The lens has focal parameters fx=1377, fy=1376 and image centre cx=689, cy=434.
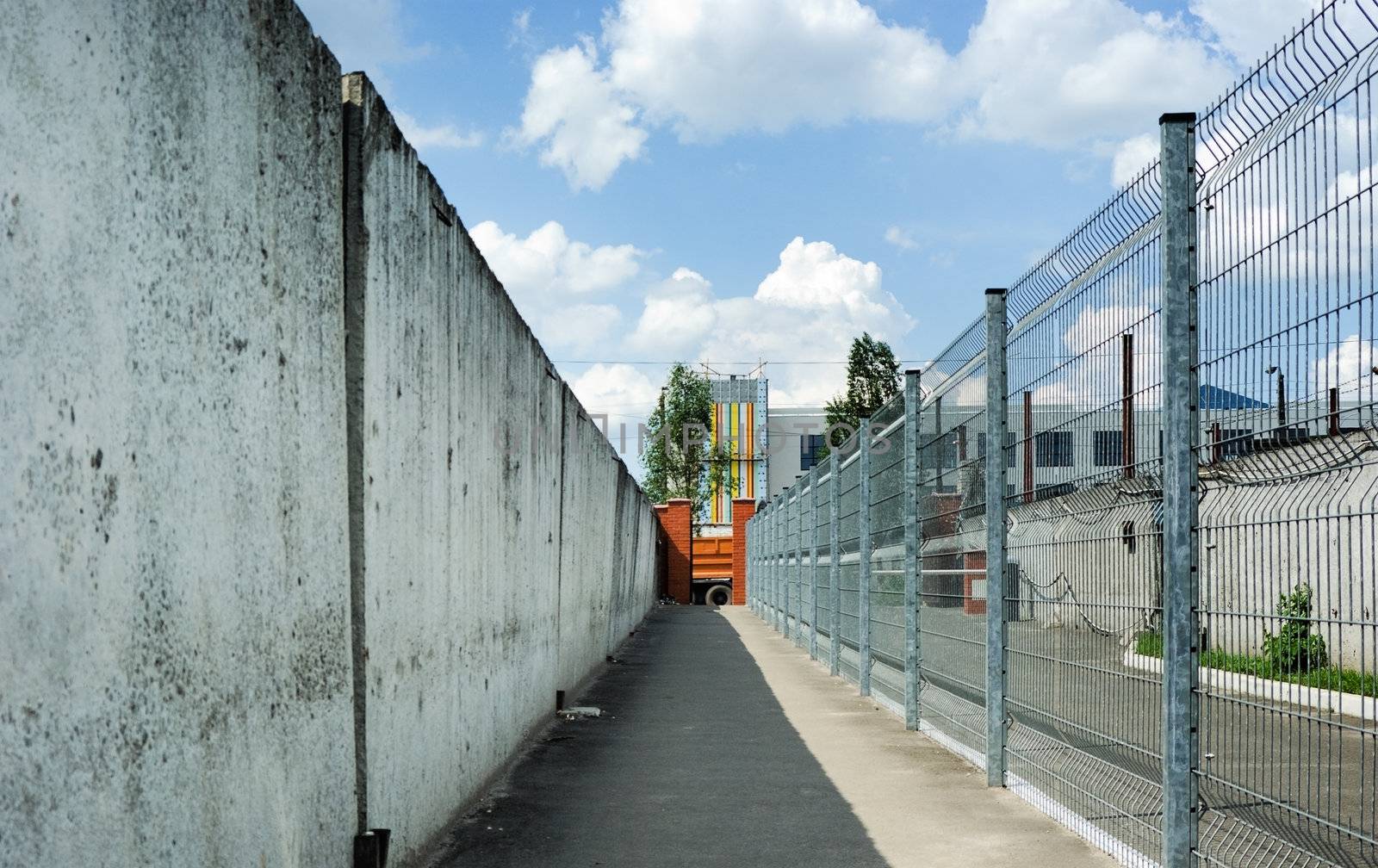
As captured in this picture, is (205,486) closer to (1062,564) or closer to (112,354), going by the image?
(112,354)

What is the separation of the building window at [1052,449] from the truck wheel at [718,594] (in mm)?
35999

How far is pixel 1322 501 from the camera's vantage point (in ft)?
11.4

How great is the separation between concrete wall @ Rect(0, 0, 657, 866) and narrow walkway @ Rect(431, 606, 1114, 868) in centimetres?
65

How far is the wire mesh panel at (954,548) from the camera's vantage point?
7.16 meters

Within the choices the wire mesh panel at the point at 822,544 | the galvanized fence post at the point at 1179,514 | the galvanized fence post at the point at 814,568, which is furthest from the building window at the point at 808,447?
the galvanized fence post at the point at 1179,514

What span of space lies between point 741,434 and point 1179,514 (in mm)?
70177

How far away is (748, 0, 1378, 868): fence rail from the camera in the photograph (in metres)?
3.43

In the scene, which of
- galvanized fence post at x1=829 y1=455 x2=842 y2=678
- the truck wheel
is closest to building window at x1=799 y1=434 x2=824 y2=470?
the truck wheel

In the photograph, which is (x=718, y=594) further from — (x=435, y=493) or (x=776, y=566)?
(x=435, y=493)

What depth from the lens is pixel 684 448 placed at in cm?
6856

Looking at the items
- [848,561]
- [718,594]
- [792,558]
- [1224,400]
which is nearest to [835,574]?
[848,561]

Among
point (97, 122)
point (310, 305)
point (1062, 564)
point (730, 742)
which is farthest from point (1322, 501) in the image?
point (730, 742)

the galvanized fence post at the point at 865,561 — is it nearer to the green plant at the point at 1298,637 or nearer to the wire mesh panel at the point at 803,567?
the wire mesh panel at the point at 803,567

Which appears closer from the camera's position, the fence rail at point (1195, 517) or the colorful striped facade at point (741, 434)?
the fence rail at point (1195, 517)
